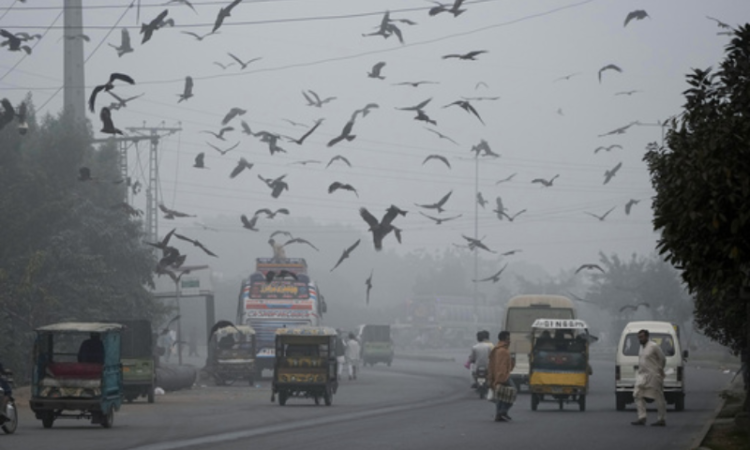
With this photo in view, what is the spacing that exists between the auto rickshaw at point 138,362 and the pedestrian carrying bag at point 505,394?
43.5 feet

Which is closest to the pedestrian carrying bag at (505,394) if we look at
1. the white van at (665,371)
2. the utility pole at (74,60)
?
the white van at (665,371)

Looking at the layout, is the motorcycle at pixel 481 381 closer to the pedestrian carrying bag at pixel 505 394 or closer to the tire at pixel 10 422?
the pedestrian carrying bag at pixel 505 394

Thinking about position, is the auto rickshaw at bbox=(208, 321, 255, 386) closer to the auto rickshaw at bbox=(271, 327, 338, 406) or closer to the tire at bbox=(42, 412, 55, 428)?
the auto rickshaw at bbox=(271, 327, 338, 406)

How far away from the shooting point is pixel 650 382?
79.6 feet

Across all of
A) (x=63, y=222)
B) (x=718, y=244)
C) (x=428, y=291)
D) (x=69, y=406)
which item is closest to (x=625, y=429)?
(x=69, y=406)

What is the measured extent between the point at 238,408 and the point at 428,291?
13845cm

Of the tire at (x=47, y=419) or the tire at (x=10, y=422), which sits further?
the tire at (x=47, y=419)

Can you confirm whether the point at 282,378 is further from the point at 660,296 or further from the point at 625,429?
the point at 660,296

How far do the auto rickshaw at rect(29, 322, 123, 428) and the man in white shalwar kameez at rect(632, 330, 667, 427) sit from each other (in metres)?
9.81

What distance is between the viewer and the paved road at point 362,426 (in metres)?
20.2

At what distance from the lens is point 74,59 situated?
49156 mm

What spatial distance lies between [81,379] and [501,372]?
8023mm

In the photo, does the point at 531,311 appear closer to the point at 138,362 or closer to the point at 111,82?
the point at 138,362

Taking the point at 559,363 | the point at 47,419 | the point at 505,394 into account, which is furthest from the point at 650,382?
the point at 47,419
